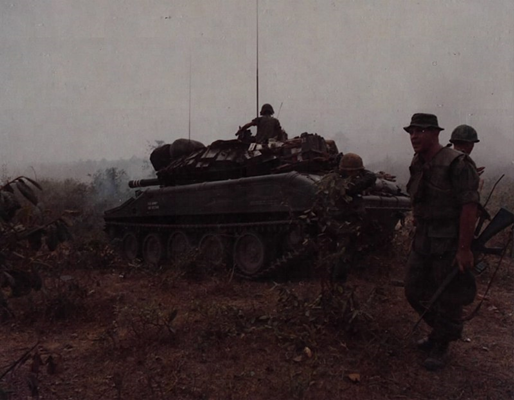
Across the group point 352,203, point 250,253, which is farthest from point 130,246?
point 352,203

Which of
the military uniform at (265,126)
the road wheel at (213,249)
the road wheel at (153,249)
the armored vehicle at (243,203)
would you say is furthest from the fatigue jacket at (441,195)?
the road wheel at (153,249)

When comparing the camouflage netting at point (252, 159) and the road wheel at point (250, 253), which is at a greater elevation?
the camouflage netting at point (252, 159)

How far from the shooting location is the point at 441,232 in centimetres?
385

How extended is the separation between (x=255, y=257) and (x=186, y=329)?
115 inches

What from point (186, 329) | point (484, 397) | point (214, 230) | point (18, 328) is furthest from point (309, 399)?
point (214, 230)

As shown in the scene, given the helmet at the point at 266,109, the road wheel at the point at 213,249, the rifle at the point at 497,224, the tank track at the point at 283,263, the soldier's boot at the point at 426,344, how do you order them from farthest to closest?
the helmet at the point at 266,109, the road wheel at the point at 213,249, the tank track at the point at 283,263, the soldier's boot at the point at 426,344, the rifle at the point at 497,224

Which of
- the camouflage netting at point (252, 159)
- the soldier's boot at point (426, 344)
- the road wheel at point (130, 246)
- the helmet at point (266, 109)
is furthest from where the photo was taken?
the road wheel at point (130, 246)

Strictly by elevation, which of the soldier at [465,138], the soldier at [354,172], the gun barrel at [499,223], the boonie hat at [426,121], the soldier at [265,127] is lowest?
the gun barrel at [499,223]

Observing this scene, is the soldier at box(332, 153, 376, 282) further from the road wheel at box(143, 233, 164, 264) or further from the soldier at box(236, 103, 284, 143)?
the road wheel at box(143, 233, 164, 264)

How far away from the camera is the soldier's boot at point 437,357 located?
378 centimetres

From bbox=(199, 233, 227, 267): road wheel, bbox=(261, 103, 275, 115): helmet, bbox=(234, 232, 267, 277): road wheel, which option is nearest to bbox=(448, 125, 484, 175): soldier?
bbox=(234, 232, 267, 277): road wheel

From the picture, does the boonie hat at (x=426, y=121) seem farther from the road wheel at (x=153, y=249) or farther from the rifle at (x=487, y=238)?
the road wheel at (x=153, y=249)

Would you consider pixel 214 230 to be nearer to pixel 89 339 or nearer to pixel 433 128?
pixel 89 339

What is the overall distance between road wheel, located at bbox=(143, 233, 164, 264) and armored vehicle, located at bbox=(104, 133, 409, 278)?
0.02 m
